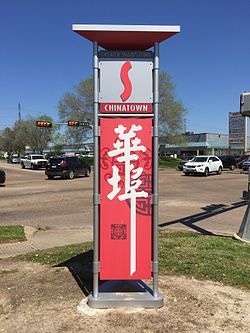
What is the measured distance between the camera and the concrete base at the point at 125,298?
3939mm

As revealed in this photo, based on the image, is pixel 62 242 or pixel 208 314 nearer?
pixel 208 314

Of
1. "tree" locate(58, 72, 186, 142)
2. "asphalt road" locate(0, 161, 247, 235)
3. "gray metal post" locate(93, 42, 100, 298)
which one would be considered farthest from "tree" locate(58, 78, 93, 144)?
"gray metal post" locate(93, 42, 100, 298)

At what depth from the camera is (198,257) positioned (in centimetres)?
573

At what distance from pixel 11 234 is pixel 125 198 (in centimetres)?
465

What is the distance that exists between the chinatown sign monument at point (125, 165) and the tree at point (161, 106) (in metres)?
43.3

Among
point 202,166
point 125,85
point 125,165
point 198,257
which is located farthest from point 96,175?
point 202,166

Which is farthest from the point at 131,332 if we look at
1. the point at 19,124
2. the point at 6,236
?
the point at 19,124

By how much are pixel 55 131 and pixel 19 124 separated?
49.4ft

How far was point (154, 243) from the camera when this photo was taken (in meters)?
4.06

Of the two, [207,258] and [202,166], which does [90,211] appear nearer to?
[207,258]

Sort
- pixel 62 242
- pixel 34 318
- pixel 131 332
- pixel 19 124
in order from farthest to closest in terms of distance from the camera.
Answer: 1. pixel 19 124
2. pixel 62 242
3. pixel 34 318
4. pixel 131 332

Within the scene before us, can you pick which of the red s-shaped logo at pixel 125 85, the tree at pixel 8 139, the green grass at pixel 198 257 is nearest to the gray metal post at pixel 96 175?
the red s-shaped logo at pixel 125 85

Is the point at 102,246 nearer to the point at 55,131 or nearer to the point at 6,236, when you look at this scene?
the point at 6,236

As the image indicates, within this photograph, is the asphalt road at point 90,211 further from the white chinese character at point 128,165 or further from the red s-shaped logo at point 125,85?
the red s-shaped logo at point 125,85
